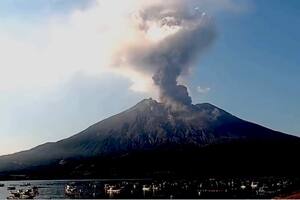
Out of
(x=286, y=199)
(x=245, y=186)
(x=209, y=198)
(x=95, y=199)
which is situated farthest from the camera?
(x=245, y=186)

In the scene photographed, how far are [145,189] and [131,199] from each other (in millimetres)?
36412

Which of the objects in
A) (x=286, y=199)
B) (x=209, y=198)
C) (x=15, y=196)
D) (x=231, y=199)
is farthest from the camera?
(x=15, y=196)

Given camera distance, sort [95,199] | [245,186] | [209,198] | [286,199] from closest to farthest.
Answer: [286,199]
[209,198]
[95,199]
[245,186]

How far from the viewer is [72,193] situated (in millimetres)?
141625

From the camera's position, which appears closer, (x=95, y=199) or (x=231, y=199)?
(x=231, y=199)

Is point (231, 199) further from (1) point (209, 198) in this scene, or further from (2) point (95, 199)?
(2) point (95, 199)

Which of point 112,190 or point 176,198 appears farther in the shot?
point 112,190

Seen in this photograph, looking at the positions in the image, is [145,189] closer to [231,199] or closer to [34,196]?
[34,196]

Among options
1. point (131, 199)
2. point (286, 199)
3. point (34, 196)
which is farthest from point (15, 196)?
point (286, 199)

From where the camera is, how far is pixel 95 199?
116 meters

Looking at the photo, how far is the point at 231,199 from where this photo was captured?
99.8 meters

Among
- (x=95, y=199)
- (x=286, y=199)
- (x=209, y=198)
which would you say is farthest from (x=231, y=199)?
(x=286, y=199)

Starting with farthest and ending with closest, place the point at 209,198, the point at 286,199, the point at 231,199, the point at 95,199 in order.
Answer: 1. the point at 95,199
2. the point at 209,198
3. the point at 231,199
4. the point at 286,199

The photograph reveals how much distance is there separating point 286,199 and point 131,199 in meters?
51.5
